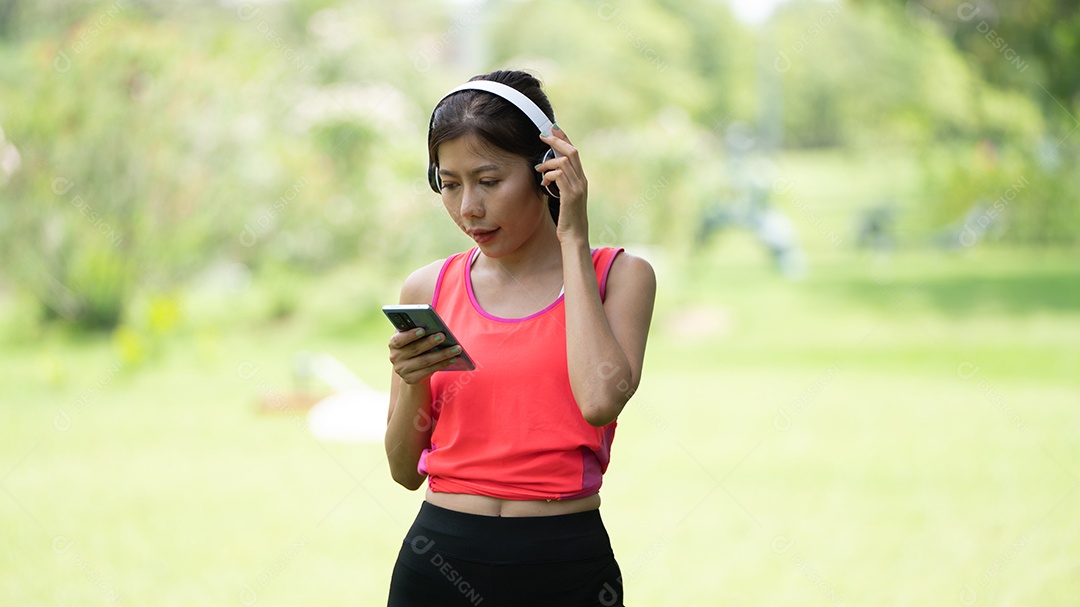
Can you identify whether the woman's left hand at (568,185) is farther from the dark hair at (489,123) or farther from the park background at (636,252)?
Result: the park background at (636,252)

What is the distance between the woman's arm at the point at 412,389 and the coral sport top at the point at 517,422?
6 centimetres

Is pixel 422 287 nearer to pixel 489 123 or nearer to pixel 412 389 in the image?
pixel 412 389

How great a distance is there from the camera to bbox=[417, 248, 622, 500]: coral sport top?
1.58 metres

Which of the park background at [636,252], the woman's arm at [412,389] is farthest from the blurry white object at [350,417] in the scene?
the woman's arm at [412,389]

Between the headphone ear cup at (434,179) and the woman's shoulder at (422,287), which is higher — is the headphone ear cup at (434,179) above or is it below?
above

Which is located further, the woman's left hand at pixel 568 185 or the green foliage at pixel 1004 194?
the green foliage at pixel 1004 194

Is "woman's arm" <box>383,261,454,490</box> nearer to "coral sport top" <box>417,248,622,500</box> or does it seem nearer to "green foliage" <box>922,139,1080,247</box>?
"coral sport top" <box>417,248,622,500</box>

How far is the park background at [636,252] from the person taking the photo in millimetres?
4680

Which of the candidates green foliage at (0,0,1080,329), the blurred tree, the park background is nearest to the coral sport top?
the park background

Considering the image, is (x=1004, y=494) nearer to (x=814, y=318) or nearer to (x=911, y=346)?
(x=911, y=346)

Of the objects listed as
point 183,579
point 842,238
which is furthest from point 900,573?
point 842,238

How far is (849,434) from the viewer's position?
648cm

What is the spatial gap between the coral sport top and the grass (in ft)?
8.52

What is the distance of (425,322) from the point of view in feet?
5.05
